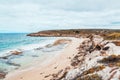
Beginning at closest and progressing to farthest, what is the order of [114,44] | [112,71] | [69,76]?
1. [112,71]
2. [69,76]
3. [114,44]

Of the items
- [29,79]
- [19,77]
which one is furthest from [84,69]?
[19,77]

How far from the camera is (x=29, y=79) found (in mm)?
23547

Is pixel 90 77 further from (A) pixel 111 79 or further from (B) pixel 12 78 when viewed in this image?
(B) pixel 12 78

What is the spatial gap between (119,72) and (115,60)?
144 inches

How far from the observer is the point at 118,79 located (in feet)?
38.7

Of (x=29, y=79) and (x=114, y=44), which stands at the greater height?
(x=114, y=44)

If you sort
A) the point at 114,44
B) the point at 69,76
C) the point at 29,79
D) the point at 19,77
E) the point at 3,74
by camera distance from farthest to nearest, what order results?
the point at 3,74 → the point at 19,77 → the point at 29,79 → the point at 114,44 → the point at 69,76

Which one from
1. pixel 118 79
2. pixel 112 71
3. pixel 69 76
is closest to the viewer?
pixel 118 79

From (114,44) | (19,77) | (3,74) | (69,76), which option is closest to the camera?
(69,76)

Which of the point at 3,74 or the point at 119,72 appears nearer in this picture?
the point at 119,72

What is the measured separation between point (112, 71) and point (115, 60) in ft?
10.3

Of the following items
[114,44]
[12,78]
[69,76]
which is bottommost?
[12,78]

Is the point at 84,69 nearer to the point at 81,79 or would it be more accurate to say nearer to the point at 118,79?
the point at 81,79

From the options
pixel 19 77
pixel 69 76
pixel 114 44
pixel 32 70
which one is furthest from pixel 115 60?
pixel 32 70
